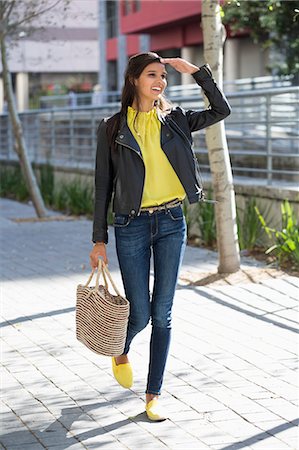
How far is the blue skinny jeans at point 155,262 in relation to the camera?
212 inches

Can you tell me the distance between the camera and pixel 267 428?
534 centimetres

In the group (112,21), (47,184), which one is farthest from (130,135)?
(112,21)

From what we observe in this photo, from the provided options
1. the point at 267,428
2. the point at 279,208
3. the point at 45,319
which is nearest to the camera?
the point at 267,428

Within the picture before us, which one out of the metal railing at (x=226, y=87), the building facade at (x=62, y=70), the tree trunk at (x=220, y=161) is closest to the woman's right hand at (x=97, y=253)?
the tree trunk at (x=220, y=161)

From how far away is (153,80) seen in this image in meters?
5.38

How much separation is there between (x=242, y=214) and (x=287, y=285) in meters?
2.74

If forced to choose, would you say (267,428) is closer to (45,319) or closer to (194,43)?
(45,319)

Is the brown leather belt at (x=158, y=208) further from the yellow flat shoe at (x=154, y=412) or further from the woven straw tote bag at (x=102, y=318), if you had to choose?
the yellow flat shoe at (x=154, y=412)

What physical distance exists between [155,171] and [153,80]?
0.47 m

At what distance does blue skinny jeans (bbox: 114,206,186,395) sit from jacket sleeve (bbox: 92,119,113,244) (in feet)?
0.31

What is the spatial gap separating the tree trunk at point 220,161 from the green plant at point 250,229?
143cm

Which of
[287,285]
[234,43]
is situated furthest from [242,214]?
[234,43]

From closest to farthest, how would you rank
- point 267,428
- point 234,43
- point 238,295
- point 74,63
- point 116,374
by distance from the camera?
point 267,428 → point 116,374 → point 238,295 → point 234,43 → point 74,63

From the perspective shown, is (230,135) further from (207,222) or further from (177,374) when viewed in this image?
(177,374)
